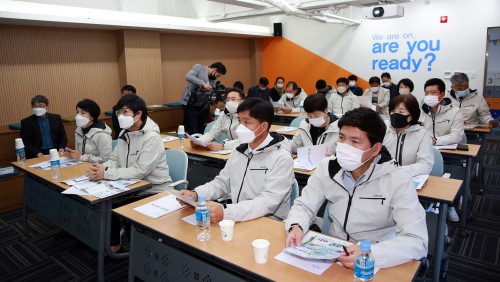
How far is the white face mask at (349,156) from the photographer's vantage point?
5.78 feet

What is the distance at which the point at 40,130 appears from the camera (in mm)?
4441

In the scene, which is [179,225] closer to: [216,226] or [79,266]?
[216,226]

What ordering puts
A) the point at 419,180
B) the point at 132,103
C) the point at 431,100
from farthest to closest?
the point at 431,100 < the point at 132,103 < the point at 419,180

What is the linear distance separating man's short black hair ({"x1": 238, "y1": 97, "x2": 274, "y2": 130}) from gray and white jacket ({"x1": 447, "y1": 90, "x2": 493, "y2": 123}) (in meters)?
4.07

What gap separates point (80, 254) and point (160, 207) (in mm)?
1589

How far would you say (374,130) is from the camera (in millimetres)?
1755

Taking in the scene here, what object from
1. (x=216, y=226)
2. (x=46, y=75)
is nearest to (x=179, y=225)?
(x=216, y=226)

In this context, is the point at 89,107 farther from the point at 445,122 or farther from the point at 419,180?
the point at 445,122

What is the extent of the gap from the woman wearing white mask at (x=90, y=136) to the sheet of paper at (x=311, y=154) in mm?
2029

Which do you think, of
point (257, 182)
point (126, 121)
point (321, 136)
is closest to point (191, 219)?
point (257, 182)

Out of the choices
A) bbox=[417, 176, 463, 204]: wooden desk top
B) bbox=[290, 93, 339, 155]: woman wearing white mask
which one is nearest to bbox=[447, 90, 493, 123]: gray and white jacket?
bbox=[290, 93, 339, 155]: woman wearing white mask

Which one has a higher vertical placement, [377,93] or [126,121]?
[377,93]

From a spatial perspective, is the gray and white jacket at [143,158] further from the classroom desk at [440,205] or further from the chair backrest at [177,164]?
the classroom desk at [440,205]

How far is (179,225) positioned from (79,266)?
1679 mm
